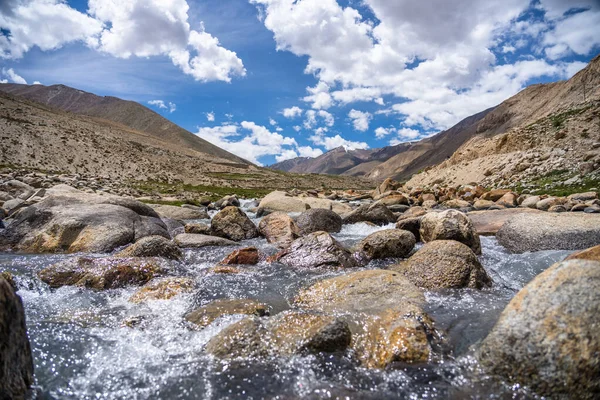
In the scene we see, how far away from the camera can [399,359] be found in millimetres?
5266

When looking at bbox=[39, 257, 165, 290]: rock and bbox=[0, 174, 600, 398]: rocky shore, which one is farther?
bbox=[39, 257, 165, 290]: rock

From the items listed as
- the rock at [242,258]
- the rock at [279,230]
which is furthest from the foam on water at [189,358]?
the rock at [279,230]

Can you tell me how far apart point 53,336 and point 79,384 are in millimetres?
1908

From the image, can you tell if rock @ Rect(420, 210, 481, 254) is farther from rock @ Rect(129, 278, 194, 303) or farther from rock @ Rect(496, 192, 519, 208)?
rock @ Rect(496, 192, 519, 208)

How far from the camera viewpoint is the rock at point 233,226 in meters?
16.5

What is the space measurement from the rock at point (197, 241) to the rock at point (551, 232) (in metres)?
11.8

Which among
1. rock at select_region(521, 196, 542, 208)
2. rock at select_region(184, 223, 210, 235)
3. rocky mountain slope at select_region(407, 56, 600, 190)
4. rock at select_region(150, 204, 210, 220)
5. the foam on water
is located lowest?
the foam on water

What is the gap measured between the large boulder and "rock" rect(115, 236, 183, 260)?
6.86 feet

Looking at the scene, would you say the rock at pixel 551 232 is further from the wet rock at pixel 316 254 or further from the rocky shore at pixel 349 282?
the wet rock at pixel 316 254

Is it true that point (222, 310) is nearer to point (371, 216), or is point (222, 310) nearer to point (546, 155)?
point (371, 216)

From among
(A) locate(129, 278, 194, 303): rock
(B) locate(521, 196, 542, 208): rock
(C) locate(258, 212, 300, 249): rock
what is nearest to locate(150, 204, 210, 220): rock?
(C) locate(258, 212, 300, 249): rock

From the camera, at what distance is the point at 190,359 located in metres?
5.48

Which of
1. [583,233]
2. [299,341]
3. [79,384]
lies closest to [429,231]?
[583,233]

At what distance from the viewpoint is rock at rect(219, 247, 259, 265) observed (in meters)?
11.7
